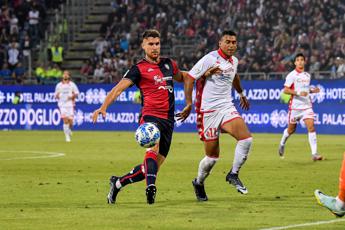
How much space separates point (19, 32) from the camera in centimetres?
4972

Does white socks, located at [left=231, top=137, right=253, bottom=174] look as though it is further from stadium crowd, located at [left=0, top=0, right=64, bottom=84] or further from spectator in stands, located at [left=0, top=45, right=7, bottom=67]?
spectator in stands, located at [left=0, top=45, right=7, bottom=67]

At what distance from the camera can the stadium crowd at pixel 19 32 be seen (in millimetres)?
47281

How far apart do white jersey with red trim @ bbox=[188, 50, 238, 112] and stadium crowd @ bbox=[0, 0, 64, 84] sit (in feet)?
104

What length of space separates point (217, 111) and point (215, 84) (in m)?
0.46

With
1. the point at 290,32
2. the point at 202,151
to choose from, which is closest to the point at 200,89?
the point at 202,151

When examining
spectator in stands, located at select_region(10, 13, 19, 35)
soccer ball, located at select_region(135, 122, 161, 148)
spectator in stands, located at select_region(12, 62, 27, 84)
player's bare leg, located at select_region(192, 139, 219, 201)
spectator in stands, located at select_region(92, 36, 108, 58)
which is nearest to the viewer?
soccer ball, located at select_region(135, 122, 161, 148)

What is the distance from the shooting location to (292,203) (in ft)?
44.9

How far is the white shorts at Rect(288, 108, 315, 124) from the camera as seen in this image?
2430cm

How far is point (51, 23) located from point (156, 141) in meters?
37.0

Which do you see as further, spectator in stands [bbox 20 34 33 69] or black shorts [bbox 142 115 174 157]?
spectator in stands [bbox 20 34 33 69]

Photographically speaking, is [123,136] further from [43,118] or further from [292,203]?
[292,203]

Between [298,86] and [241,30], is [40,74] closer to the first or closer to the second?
[241,30]

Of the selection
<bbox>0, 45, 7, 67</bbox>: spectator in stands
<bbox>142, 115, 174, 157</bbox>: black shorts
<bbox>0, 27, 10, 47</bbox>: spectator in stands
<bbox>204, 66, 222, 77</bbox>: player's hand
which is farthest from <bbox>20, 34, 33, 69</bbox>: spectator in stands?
<bbox>142, 115, 174, 157</bbox>: black shorts

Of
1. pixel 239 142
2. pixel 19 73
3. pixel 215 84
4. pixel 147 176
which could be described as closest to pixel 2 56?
pixel 19 73
